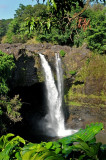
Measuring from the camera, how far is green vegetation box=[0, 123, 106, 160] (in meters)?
1.28

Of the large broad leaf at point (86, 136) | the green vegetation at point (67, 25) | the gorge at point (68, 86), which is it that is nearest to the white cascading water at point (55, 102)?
the gorge at point (68, 86)

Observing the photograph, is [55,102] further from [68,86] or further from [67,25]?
[67,25]

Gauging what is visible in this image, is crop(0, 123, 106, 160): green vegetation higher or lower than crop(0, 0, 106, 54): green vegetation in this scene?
lower

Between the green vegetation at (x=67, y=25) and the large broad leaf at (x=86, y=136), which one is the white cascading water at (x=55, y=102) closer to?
the green vegetation at (x=67, y=25)

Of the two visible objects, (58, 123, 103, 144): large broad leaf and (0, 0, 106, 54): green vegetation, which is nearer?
(58, 123, 103, 144): large broad leaf

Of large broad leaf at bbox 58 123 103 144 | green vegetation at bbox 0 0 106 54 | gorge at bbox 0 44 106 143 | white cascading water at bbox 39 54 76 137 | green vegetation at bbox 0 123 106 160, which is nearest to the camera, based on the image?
green vegetation at bbox 0 123 106 160

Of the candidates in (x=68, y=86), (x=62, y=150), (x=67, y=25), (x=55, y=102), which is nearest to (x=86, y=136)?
(x=62, y=150)

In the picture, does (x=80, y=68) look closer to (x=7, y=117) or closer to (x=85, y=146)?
(x=7, y=117)

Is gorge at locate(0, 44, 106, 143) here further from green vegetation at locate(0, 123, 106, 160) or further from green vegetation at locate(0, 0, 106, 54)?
green vegetation at locate(0, 123, 106, 160)

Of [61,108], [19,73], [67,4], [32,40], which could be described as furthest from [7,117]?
[32,40]

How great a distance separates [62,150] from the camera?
4.91 feet

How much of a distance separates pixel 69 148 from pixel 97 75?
19085mm

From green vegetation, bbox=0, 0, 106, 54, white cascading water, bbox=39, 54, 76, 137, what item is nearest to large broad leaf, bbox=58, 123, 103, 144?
green vegetation, bbox=0, 0, 106, 54

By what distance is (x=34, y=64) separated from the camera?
19016 millimetres
